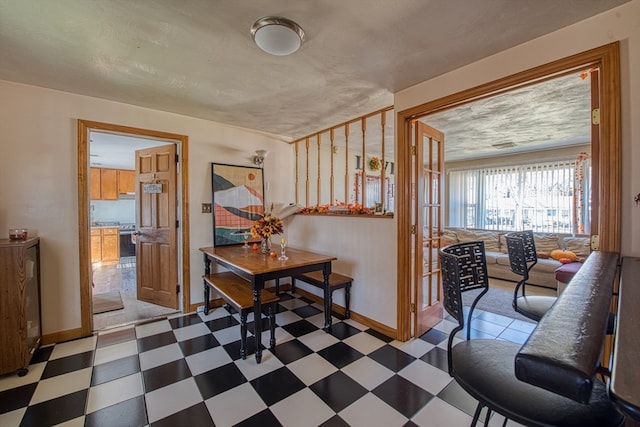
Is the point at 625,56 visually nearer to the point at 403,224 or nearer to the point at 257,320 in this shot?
the point at 403,224

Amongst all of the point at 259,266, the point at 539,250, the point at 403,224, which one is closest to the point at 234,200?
the point at 259,266

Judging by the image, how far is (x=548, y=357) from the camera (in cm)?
51

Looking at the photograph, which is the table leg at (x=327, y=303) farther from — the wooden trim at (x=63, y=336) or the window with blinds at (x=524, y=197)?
the window with blinds at (x=524, y=197)

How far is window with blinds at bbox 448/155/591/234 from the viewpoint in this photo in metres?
4.63

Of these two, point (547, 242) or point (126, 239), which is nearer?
point (547, 242)

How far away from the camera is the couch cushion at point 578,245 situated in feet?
13.3

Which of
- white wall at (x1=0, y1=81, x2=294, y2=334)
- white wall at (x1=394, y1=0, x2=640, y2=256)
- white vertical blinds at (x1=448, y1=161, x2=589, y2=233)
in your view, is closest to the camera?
white wall at (x1=394, y1=0, x2=640, y2=256)

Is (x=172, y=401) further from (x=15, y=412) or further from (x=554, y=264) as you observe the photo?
(x=554, y=264)

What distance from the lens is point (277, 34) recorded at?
155 cm

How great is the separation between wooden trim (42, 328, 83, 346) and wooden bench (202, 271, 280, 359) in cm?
113

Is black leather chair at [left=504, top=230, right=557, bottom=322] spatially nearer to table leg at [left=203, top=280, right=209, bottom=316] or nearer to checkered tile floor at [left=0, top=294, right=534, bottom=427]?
checkered tile floor at [left=0, top=294, right=534, bottom=427]

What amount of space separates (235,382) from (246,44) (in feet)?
7.67

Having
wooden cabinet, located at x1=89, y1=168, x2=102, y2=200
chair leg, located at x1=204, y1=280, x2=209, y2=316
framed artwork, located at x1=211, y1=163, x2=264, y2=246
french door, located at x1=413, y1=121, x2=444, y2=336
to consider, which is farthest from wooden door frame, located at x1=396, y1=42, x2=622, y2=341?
wooden cabinet, located at x1=89, y1=168, x2=102, y2=200

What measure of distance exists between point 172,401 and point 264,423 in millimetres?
657
